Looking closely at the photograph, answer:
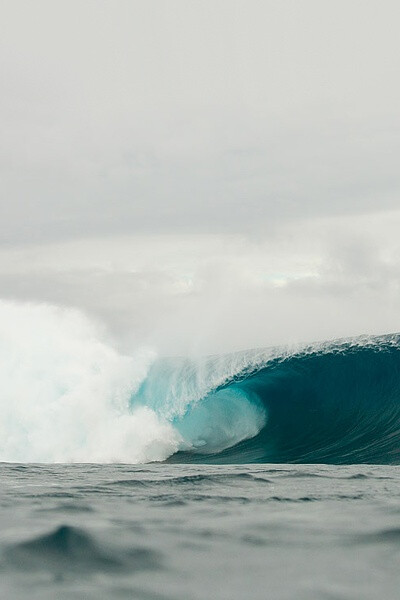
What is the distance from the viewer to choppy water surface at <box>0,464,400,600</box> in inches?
153

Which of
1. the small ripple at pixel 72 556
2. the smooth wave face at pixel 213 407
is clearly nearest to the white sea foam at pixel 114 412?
the smooth wave face at pixel 213 407

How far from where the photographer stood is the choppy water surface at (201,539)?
3895mm

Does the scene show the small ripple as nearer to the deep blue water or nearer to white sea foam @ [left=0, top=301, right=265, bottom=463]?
the deep blue water

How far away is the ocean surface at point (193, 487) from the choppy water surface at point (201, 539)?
0.6 inches

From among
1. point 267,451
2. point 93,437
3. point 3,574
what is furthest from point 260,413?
point 3,574

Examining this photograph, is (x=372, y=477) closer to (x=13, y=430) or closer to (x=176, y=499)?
(x=176, y=499)

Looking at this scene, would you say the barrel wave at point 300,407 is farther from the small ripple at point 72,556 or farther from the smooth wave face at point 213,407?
the small ripple at point 72,556

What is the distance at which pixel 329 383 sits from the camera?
2136 centimetres

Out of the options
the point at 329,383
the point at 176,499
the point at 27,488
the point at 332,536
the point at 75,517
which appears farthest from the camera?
the point at 329,383

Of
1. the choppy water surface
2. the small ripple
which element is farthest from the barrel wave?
the small ripple

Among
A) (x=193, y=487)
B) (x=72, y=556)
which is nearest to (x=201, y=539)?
(x=72, y=556)

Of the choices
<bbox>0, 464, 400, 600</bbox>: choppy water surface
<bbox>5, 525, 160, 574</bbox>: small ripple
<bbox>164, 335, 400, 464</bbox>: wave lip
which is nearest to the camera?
<bbox>0, 464, 400, 600</bbox>: choppy water surface

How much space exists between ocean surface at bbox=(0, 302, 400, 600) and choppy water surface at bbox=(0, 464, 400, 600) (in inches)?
0.6

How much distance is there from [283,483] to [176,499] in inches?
61.5
